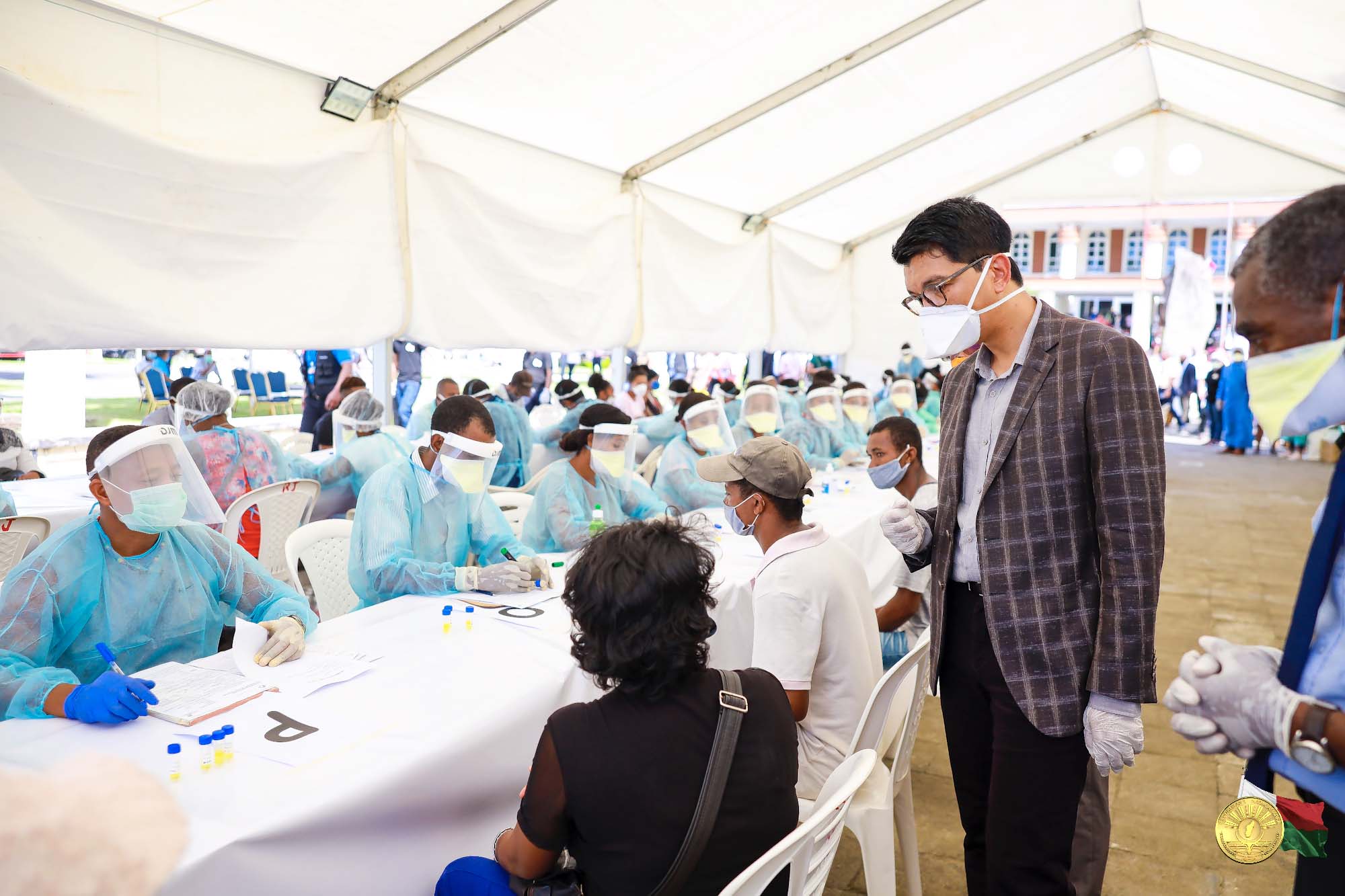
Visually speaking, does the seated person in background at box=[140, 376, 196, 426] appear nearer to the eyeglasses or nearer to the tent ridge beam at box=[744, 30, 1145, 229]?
the eyeglasses

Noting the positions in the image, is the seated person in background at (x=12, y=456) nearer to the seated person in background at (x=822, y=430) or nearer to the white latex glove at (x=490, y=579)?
the white latex glove at (x=490, y=579)

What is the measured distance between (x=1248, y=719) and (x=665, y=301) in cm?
698

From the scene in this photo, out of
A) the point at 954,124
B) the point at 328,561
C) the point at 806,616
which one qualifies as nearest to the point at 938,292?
the point at 806,616

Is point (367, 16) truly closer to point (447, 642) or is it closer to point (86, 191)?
point (86, 191)

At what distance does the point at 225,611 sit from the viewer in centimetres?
238

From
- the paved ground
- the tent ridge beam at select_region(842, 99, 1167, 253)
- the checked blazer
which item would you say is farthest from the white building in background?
the checked blazer

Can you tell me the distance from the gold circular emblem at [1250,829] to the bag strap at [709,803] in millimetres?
685

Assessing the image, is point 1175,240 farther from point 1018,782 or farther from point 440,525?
point 1018,782

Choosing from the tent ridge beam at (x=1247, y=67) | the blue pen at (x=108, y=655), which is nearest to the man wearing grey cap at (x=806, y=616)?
the blue pen at (x=108, y=655)

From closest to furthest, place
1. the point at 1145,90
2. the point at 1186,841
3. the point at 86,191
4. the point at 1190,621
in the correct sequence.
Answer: the point at 1186,841 < the point at 86,191 < the point at 1190,621 < the point at 1145,90

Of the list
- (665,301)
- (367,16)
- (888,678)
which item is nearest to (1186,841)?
(888,678)

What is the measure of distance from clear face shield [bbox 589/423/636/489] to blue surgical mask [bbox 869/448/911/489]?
3.79 ft

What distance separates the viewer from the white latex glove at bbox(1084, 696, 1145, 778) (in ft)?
5.06

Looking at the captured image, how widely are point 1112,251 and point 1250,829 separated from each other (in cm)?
2447
